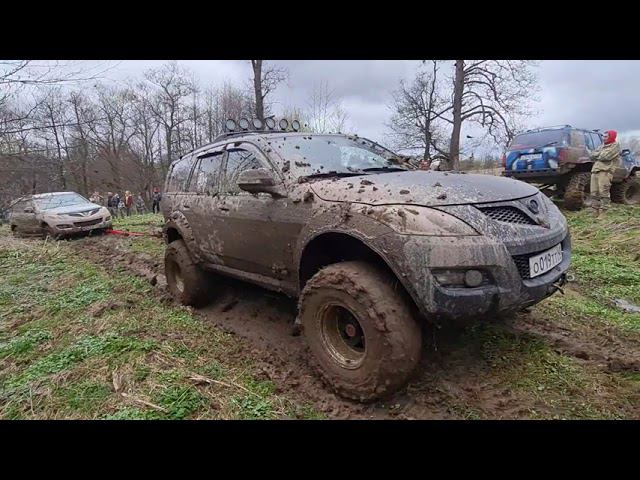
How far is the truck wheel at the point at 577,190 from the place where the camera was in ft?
30.9

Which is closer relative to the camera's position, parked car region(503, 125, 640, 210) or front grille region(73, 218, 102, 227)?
parked car region(503, 125, 640, 210)

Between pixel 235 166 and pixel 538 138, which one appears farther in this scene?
pixel 538 138

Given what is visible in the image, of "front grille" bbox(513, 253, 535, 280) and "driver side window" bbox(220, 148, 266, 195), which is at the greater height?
"driver side window" bbox(220, 148, 266, 195)

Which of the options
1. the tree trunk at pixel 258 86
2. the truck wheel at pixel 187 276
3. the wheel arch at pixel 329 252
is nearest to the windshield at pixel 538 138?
the wheel arch at pixel 329 252

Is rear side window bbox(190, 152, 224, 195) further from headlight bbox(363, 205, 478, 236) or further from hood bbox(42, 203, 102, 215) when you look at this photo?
hood bbox(42, 203, 102, 215)

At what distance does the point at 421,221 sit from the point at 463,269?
374mm

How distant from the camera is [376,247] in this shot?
2383 millimetres

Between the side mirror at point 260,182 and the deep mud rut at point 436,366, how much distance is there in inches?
57.5

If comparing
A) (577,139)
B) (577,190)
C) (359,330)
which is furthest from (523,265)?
(577,139)

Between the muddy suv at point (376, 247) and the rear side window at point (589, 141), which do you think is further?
the rear side window at point (589, 141)

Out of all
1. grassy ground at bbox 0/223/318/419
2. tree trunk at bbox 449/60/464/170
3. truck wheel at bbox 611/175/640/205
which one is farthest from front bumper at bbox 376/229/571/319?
tree trunk at bbox 449/60/464/170

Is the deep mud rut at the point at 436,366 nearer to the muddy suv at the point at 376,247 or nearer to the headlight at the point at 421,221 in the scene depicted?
the muddy suv at the point at 376,247

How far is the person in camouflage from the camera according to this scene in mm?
8445

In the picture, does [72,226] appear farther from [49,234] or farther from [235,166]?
[235,166]
